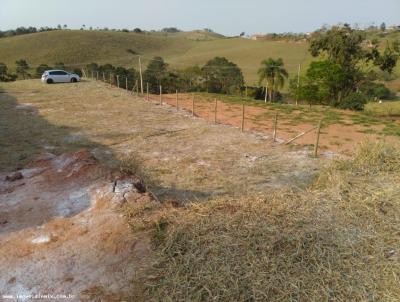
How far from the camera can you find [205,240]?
12.3 feet

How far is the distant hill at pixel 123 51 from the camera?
1992 inches

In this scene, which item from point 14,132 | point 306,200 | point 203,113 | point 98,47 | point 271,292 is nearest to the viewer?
point 271,292

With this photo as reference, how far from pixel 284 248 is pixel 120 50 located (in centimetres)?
5976


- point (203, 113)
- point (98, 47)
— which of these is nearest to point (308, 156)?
point (203, 113)

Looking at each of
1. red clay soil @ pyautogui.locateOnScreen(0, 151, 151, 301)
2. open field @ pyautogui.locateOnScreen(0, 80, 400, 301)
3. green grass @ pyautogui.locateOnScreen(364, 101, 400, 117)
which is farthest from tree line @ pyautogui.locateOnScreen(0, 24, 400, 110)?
red clay soil @ pyautogui.locateOnScreen(0, 151, 151, 301)

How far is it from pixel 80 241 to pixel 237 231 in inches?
67.7

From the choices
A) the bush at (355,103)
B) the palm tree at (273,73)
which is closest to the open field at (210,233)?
the bush at (355,103)

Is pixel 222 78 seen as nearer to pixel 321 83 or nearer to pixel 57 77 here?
pixel 321 83

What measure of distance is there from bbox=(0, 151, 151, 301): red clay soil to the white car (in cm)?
2102

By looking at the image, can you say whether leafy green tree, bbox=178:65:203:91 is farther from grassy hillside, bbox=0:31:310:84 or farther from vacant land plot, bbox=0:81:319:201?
vacant land plot, bbox=0:81:319:201

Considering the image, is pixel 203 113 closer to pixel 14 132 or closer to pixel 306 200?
pixel 14 132

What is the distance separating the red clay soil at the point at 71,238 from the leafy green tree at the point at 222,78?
29416 millimetres

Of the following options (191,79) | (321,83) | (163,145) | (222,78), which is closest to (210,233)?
(163,145)

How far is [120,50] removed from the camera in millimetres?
59344
